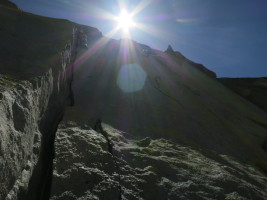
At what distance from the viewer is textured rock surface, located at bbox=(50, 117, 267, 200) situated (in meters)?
8.18

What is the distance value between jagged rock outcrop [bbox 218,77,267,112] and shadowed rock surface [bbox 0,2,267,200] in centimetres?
2445

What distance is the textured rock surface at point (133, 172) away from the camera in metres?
8.18

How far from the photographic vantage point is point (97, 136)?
11070 mm

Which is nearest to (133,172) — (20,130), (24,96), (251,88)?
(20,130)

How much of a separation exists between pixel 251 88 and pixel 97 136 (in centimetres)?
4298

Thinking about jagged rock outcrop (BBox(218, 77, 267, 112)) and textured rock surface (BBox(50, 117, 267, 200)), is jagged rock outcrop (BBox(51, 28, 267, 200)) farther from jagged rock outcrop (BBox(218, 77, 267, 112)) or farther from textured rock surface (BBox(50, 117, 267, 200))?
jagged rock outcrop (BBox(218, 77, 267, 112))

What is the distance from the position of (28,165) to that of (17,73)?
357 centimetres

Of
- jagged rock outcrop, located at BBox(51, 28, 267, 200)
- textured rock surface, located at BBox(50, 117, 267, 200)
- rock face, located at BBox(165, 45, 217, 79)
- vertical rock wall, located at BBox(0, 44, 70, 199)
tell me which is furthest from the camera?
rock face, located at BBox(165, 45, 217, 79)

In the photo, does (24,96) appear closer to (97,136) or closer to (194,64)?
(97,136)

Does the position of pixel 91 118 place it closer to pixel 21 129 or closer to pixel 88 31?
pixel 21 129

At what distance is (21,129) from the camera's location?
7109mm

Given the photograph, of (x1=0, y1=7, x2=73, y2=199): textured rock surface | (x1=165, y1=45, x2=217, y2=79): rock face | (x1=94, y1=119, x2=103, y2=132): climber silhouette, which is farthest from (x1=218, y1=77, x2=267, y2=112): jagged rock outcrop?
(x1=0, y1=7, x2=73, y2=199): textured rock surface

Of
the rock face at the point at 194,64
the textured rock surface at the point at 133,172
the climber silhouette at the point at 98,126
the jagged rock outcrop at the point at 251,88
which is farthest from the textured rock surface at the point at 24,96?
the rock face at the point at 194,64

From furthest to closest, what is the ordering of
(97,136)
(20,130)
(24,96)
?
(97,136), (24,96), (20,130)
